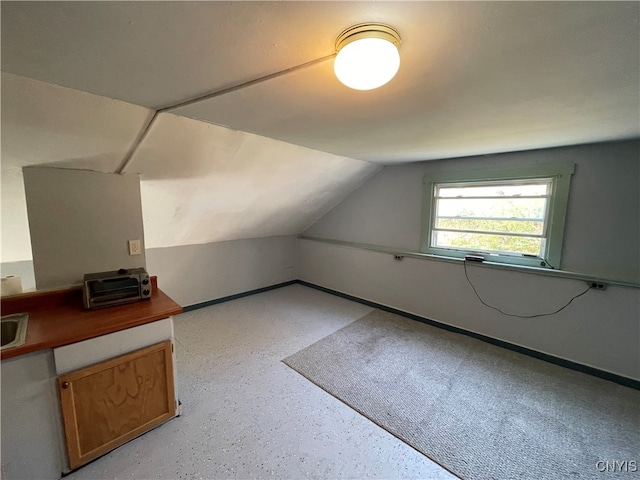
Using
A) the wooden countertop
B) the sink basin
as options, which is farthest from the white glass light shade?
the sink basin

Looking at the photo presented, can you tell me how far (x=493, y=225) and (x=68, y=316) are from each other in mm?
3704

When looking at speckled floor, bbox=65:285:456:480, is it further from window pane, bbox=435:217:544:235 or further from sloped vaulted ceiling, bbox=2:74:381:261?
window pane, bbox=435:217:544:235

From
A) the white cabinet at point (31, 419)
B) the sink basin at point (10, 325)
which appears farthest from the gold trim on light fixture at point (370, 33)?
the sink basin at point (10, 325)

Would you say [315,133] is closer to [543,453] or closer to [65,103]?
[65,103]

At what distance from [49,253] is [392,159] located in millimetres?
3167

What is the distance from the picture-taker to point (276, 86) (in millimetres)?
1271

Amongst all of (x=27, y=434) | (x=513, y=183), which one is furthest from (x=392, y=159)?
(x=27, y=434)

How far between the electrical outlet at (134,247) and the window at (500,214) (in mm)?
3014

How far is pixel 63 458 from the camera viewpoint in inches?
56.8

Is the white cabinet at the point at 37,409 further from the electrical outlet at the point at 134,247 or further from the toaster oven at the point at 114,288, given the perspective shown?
the electrical outlet at the point at 134,247

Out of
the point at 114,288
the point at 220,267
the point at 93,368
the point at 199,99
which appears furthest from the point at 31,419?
the point at 220,267

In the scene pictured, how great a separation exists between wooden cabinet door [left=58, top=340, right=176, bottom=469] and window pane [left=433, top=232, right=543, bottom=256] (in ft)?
9.89

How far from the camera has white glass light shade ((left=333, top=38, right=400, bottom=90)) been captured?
872 millimetres

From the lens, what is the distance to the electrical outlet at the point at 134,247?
2.14 meters
